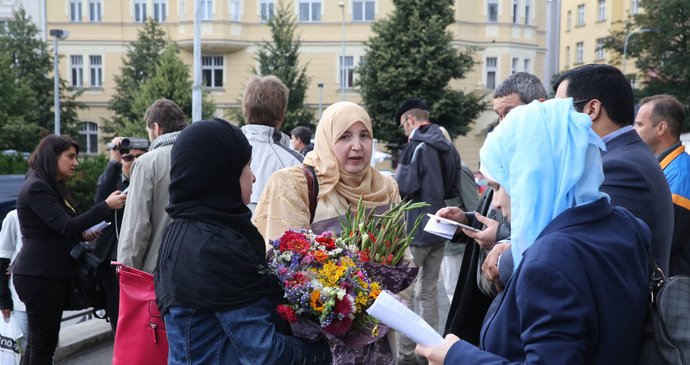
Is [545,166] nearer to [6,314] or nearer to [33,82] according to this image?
[6,314]

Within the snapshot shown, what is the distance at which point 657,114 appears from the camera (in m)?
5.28

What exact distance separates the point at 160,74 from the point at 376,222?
33572 millimetres

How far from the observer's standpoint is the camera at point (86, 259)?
16.8ft

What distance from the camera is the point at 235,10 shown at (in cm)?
4512

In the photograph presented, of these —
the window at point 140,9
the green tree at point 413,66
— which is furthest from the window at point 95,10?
the green tree at point 413,66

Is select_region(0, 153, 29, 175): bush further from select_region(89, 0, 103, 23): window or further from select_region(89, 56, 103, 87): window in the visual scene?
select_region(89, 0, 103, 23): window

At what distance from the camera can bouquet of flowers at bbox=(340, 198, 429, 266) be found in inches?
128

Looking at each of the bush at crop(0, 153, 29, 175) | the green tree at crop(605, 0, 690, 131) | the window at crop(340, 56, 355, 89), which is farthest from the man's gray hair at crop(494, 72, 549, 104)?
the window at crop(340, 56, 355, 89)

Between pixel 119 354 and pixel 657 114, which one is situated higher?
pixel 657 114

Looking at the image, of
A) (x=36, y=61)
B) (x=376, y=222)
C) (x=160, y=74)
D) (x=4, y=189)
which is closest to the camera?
(x=376, y=222)

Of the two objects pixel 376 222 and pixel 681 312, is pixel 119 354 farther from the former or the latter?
pixel 681 312

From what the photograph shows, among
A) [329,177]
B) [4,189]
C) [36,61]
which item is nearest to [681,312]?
[329,177]

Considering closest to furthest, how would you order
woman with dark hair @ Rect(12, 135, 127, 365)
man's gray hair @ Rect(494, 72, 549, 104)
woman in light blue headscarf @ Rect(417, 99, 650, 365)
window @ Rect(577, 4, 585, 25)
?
woman in light blue headscarf @ Rect(417, 99, 650, 365)
man's gray hair @ Rect(494, 72, 549, 104)
woman with dark hair @ Rect(12, 135, 127, 365)
window @ Rect(577, 4, 585, 25)

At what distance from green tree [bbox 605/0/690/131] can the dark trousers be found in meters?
34.7
